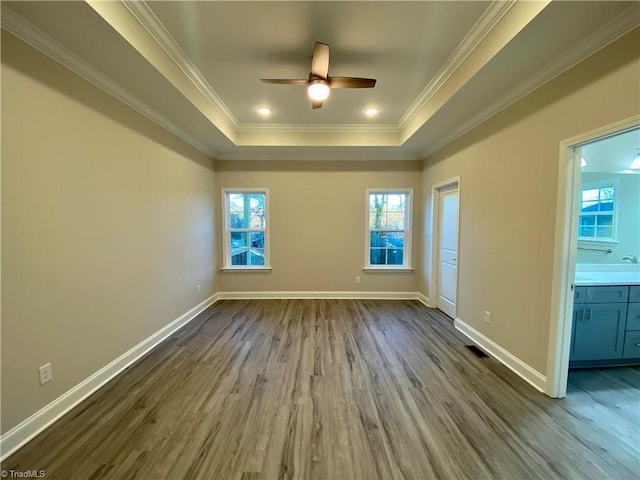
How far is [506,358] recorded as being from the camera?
2.58 meters

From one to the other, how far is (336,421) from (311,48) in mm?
3042

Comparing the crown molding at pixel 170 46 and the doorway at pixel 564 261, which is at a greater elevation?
the crown molding at pixel 170 46

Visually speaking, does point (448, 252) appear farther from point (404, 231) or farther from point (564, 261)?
point (564, 261)

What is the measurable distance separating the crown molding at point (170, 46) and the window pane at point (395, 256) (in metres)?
3.68

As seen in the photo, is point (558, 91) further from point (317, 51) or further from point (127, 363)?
point (127, 363)

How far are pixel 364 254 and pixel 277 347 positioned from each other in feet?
8.22

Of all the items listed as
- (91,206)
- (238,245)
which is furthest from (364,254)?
(91,206)

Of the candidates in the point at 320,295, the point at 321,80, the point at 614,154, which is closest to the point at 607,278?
the point at 614,154

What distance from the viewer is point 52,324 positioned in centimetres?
183

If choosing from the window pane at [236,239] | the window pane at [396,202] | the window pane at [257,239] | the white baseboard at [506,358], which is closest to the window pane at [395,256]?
the window pane at [396,202]

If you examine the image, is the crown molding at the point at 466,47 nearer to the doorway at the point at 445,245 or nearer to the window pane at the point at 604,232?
the doorway at the point at 445,245

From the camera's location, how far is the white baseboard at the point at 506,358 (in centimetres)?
221

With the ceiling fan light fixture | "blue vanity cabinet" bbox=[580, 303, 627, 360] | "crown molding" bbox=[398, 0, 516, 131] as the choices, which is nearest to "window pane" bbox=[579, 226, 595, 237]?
"blue vanity cabinet" bbox=[580, 303, 627, 360]

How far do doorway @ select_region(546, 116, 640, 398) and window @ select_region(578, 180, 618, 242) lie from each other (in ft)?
4.55
